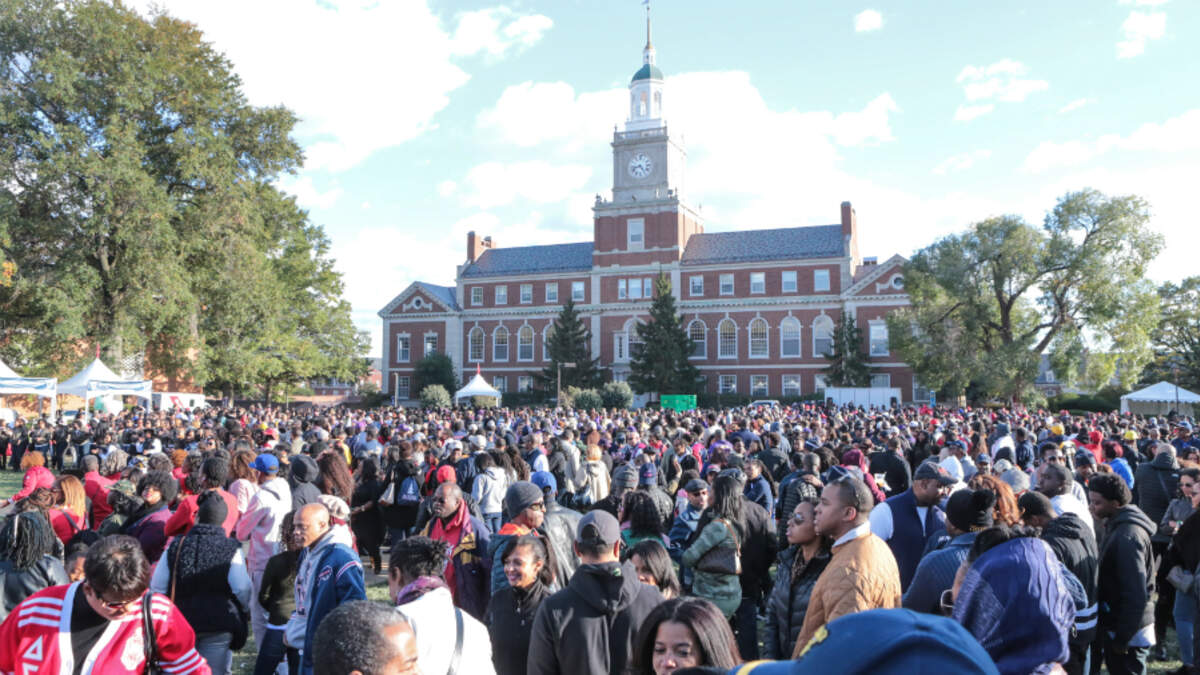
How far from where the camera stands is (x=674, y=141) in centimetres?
5809

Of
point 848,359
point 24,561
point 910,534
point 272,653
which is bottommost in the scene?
point 272,653

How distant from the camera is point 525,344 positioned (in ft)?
200

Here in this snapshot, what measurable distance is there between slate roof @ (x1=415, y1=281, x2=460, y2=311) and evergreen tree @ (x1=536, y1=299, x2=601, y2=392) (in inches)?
424

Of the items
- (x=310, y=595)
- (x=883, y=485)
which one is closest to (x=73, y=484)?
(x=310, y=595)

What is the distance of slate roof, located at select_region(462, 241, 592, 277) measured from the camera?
6103cm

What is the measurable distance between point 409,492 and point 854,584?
7.41 metres

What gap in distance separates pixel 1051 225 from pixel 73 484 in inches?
1628

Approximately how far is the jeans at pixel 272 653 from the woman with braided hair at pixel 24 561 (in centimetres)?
140

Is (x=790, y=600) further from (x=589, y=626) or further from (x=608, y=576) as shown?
(x=589, y=626)

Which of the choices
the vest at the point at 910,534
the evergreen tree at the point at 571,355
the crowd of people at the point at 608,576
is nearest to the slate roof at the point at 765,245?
the evergreen tree at the point at 571,355

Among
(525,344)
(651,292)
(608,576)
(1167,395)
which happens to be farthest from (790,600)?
(525,344)

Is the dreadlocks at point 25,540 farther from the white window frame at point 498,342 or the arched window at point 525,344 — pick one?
the white window frame at point 498,342

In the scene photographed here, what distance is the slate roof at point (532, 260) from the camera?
61031 mm

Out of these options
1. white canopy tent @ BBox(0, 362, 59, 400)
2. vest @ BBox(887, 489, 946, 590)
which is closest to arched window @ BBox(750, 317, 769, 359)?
white canopy tent @ BBox(0, 362, 59, 400)
